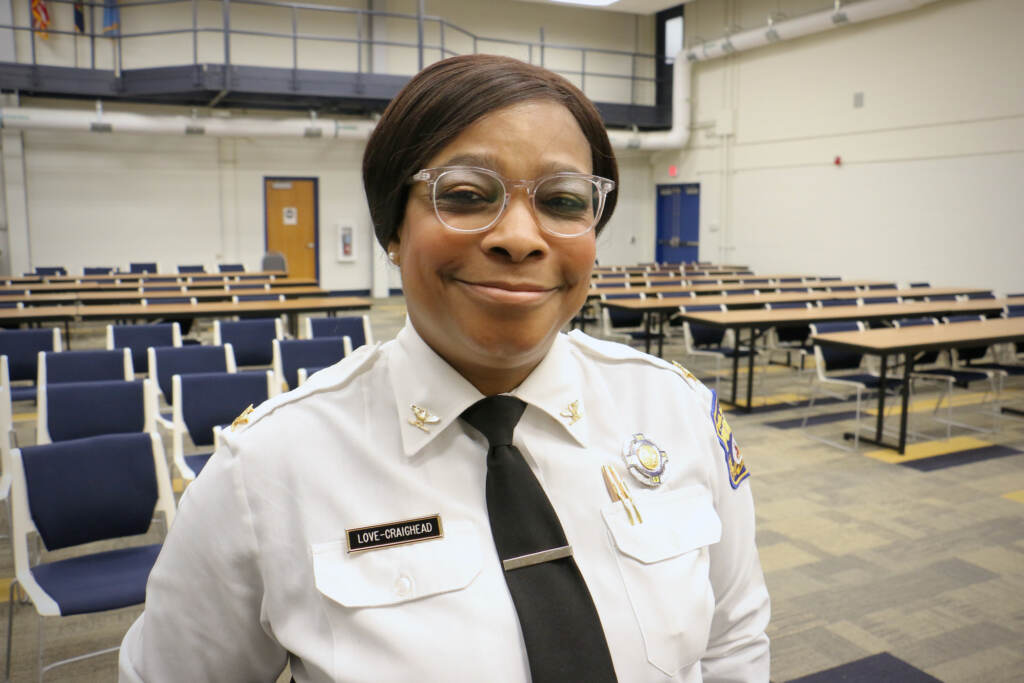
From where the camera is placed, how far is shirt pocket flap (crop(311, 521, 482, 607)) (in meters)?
0.91

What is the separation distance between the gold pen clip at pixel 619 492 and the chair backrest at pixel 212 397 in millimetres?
3186

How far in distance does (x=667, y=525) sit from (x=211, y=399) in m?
3.41

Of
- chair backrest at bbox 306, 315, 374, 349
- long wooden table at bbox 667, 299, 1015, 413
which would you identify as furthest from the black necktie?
long wooden table at bbox 667, 299, 1015, 413

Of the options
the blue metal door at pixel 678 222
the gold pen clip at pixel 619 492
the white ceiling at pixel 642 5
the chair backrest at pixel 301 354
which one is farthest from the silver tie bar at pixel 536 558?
the blue metal door at pixel 678 222

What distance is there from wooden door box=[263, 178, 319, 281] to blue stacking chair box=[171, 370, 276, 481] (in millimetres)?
11963

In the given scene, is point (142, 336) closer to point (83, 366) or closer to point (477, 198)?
point (83, 366)

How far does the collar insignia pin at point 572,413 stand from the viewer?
1.07 m

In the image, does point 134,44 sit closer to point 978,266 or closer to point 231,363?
point 231,363

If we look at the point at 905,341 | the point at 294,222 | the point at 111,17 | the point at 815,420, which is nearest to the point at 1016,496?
the point at 905,341

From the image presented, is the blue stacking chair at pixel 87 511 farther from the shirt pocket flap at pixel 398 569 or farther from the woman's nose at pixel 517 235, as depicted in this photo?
the woman's nose at pixel 517 235

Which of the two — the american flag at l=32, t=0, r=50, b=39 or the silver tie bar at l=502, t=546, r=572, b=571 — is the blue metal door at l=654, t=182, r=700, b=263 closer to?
the american flag at l=32, t=0, r=50, b=39

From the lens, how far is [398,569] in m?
0.95

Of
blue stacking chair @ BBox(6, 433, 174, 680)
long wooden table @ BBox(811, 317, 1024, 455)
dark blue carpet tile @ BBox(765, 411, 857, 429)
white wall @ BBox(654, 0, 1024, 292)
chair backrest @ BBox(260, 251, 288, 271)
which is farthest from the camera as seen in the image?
chair backrest @ BBox(260, 251, 288, 271)

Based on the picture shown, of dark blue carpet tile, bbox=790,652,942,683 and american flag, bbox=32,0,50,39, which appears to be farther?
american flag, bbox=32,0,50,39
